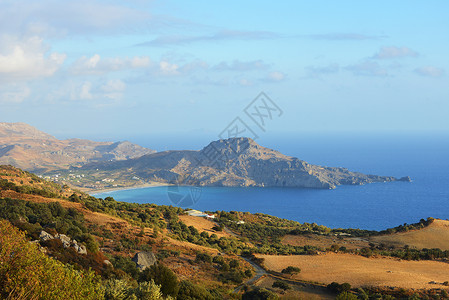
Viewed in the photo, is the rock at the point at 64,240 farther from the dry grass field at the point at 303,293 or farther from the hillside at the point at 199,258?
the dry grass field at the point at 303,293

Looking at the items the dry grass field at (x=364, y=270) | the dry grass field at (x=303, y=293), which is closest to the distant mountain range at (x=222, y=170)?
the dry grass field at (x=364, y=270)

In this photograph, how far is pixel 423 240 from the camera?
35375 millimetres

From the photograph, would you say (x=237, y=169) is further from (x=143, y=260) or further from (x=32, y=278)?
(x=32, y=278)

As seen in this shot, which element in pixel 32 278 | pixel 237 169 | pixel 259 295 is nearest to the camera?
pixel 32 278

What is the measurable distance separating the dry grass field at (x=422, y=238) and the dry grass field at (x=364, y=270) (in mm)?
9011

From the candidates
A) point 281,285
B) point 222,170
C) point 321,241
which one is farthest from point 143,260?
point 222,170

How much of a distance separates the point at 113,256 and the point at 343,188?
13051 cm

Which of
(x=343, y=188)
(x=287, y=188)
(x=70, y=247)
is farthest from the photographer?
(x=287, y=188)

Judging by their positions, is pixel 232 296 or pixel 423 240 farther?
pixel 423 240

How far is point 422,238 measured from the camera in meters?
35.8

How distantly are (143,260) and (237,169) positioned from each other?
143m

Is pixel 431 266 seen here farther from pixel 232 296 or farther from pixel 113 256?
pixel 113 256

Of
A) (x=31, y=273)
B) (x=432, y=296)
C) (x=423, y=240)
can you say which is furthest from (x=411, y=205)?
(x=31, y=273)

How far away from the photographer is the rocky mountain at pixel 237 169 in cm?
14962
